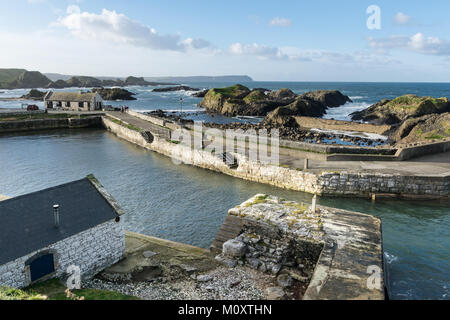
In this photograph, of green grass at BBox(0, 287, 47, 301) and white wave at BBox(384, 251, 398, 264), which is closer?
green grass at BBox(0, 287, 47, 301)

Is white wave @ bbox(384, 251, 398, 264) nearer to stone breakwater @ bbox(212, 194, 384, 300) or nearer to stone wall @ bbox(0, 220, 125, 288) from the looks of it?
stone breakwater @ bbox(212, 194, 384, 300)

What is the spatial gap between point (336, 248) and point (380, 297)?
2968 mm

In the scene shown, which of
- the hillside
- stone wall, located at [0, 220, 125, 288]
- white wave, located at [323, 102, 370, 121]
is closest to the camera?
stone wall, located at [0, 220, 125, 288]

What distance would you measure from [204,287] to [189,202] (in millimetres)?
10564

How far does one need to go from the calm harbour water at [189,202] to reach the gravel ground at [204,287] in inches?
165

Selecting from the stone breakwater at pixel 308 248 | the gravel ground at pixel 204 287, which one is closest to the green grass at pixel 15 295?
the gravel ground at pixel 204 287

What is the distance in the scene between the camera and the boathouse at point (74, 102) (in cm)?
6444

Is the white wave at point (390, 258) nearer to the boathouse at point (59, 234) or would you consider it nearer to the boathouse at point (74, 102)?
the boathouse at point (59, 234)

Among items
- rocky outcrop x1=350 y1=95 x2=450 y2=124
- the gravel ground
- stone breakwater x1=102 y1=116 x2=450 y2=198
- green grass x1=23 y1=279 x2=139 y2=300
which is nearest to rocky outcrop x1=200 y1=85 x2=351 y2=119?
rocky outcrop x1=350 y1=95 x2=450 y2=124

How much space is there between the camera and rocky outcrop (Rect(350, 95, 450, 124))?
5322cm

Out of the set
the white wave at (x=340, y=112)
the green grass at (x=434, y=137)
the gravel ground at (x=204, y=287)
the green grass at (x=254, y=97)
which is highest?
the green grass at (x=254, y=97)
